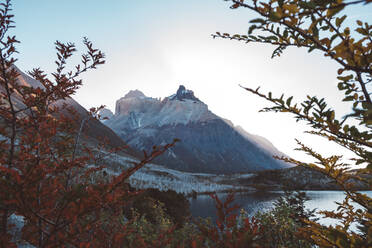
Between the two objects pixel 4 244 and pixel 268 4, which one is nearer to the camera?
pixel 268 4

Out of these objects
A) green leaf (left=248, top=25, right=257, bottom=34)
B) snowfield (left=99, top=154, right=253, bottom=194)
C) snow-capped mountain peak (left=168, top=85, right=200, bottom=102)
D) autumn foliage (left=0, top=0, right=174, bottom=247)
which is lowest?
snowfield (left=99, top=154, right=253, bottom=194)

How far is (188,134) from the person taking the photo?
141875mm

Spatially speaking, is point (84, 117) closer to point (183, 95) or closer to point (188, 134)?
point (188, 134)

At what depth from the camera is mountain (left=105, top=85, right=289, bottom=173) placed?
121 metres

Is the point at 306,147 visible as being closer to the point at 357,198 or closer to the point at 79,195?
the point at 357,198

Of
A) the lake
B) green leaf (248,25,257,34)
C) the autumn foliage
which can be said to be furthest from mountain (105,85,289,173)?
green leaf (248,25,257,34)

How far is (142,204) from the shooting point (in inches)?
431

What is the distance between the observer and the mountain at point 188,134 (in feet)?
397

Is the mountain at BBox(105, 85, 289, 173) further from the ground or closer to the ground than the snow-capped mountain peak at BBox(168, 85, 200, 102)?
closer to the ground

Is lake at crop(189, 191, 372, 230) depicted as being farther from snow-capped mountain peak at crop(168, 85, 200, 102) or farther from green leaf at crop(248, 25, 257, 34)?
snow-capped mountain peak at crop(168, 85, 200, 102)

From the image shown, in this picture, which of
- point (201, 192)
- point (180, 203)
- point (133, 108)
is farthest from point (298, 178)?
point (133, 108)

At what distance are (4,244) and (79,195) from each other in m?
0.87

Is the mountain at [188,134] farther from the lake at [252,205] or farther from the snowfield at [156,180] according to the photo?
the lake at [252,205]

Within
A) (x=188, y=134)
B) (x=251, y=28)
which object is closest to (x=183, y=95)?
(x=188, y=134)
